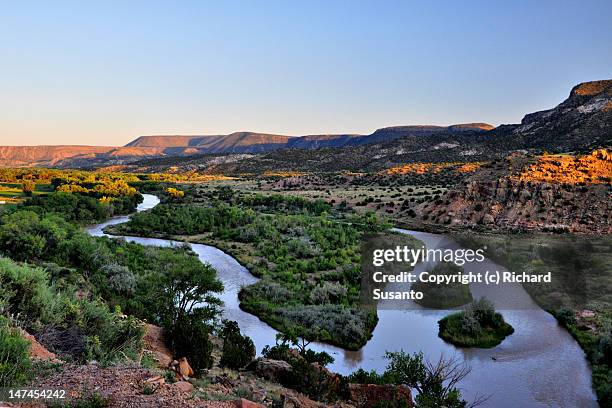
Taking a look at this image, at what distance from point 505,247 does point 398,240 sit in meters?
8.13

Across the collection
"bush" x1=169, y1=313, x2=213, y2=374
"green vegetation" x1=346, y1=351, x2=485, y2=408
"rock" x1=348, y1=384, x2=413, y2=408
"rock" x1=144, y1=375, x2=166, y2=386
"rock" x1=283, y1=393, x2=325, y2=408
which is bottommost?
"green vegetation" x1=346, y1=351, x2=485, y2=408

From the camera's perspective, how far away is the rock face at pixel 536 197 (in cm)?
3791

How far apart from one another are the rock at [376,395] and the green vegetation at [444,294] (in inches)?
459

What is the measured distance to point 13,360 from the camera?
736 cm

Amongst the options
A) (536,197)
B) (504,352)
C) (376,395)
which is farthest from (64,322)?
(536,197)

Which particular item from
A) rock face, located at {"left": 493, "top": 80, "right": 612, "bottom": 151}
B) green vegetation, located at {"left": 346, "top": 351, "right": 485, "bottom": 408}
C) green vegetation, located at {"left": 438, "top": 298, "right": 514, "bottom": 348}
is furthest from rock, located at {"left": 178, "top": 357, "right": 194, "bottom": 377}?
rock face, located at {"left": 493, "top": 80, "right": 612, "bottom": 151}

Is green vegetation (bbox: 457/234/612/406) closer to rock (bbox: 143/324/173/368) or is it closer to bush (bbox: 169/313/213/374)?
bush (bbox: 169/313/213/374)

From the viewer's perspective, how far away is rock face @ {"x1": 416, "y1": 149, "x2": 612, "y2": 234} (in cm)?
3791

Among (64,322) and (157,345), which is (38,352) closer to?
(64,322)

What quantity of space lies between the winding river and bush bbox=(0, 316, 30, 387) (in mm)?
11513

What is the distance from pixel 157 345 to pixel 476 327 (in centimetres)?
1327

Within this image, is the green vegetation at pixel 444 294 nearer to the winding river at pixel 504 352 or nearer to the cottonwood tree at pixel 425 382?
the winding river at pixel 504 352

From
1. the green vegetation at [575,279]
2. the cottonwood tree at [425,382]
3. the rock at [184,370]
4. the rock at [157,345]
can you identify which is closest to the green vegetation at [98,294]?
the rock at [157,345]

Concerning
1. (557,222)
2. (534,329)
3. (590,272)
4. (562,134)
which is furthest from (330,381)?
(562,134)
